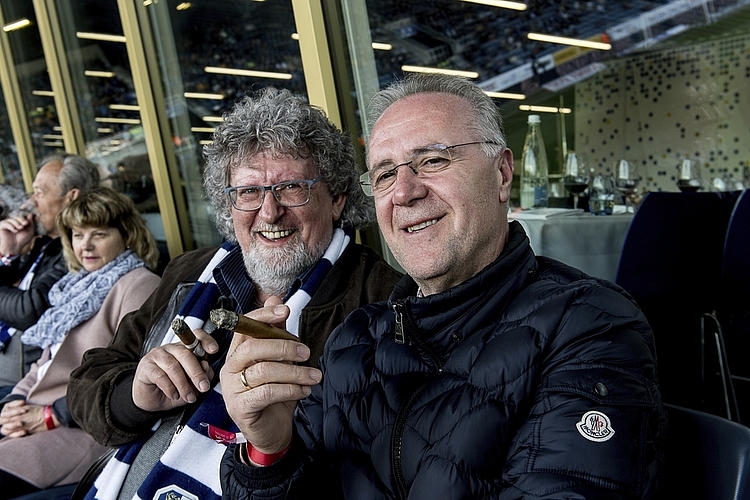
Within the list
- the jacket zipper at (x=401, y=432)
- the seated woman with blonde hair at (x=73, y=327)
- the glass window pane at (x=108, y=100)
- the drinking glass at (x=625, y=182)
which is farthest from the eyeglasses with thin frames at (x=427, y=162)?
the glass window pane at (x=108, y=100)

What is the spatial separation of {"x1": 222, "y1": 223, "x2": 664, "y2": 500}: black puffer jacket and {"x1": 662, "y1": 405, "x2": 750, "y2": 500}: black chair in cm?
9

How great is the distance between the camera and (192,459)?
1720 mm

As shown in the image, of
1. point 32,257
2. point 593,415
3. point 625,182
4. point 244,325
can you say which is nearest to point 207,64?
point 32,257

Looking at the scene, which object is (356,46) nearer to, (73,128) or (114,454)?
(114,454)

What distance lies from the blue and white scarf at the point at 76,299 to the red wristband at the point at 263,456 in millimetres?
1687

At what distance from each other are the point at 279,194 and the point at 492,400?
106 centimetres

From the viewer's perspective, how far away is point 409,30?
12.5ft

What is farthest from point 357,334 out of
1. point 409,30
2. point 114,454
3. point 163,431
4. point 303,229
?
point 409,30

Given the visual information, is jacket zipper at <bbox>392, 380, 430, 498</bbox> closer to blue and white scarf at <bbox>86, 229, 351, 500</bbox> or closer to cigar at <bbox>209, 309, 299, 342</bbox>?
cigar at <bbox>209, 309, 299, 342</bbox>

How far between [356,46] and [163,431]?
5.63ft

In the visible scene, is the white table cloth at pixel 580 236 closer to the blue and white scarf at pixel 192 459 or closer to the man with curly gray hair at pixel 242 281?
the man with curly gray hair at pixel 242 281

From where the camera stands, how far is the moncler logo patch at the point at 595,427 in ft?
3.03

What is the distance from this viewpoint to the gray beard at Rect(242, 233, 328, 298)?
1.93 m

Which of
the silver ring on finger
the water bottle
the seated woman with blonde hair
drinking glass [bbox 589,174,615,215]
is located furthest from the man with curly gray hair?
drinking glass [bbox 589,174,615,215]
